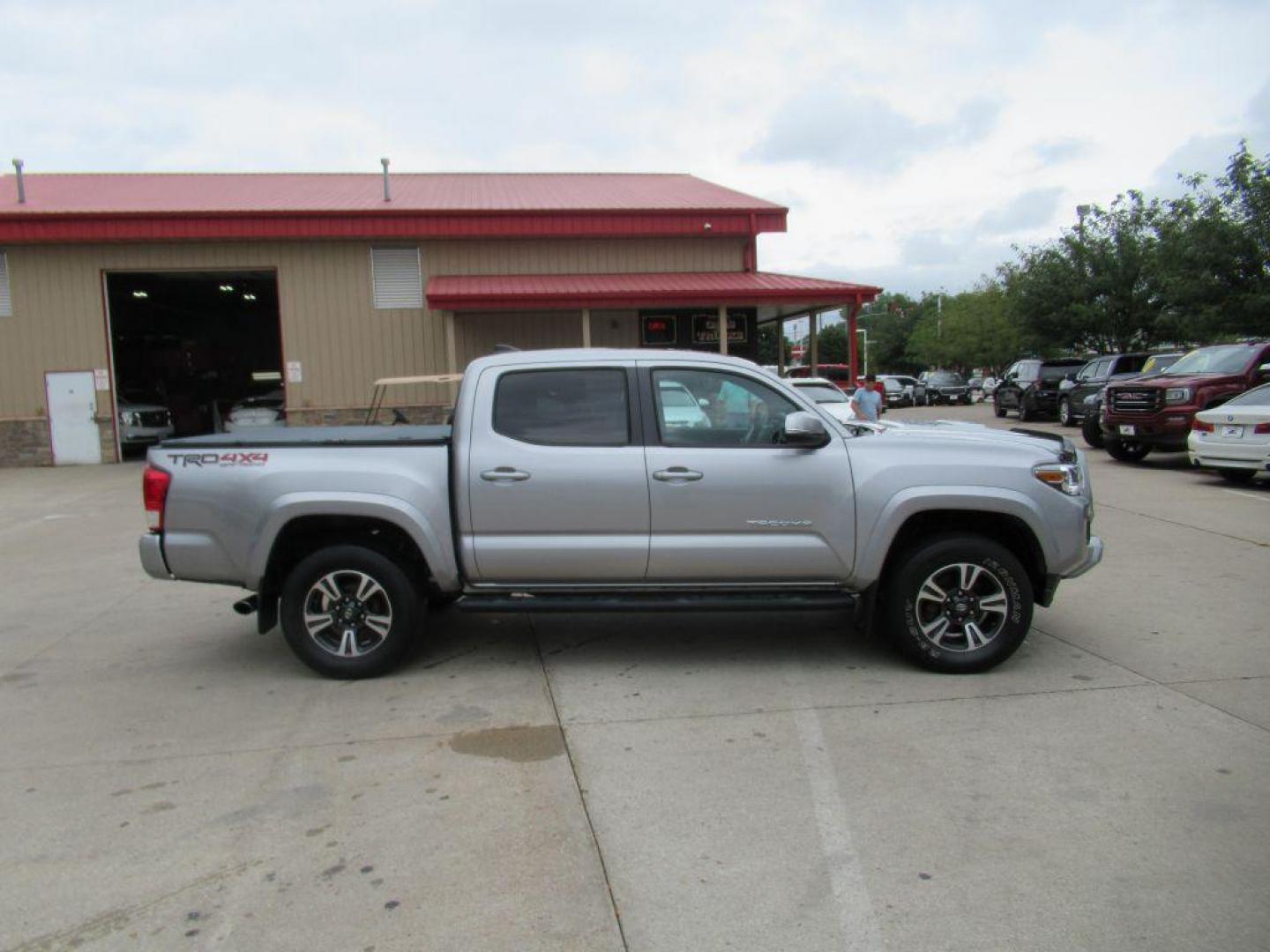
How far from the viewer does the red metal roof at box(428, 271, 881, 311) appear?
19.2 meters

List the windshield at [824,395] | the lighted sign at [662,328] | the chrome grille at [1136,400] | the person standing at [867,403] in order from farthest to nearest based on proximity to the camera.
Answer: the lighted sign at [662,328] < the windshield at [824,395] < the chrome grille at [1136,400] < the person standing at [867,403]

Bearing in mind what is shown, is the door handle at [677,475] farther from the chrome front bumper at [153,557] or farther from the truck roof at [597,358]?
the chrome front bumper at [153,557]

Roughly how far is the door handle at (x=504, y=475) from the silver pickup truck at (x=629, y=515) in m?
0.01

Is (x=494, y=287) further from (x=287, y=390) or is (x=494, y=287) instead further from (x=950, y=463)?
(x=950, y=463)

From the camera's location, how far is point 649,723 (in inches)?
190

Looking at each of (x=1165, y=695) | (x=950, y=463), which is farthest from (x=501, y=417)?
(x=1165, y=695)

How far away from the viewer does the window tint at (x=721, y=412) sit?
5.54m

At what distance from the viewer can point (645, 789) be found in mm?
4086

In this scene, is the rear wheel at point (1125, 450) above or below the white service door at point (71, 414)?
below

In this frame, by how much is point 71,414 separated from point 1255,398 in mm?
21172

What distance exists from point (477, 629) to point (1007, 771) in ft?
12.0

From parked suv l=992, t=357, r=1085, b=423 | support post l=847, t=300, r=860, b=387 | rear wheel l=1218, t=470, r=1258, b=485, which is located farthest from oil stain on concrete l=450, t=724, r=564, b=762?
parked suv l=992, t=357, r=1085, b=423

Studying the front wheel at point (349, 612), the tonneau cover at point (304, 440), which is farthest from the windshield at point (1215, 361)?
the front wheel at point (349, 612)

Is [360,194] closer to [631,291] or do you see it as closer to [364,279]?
[364,279]
